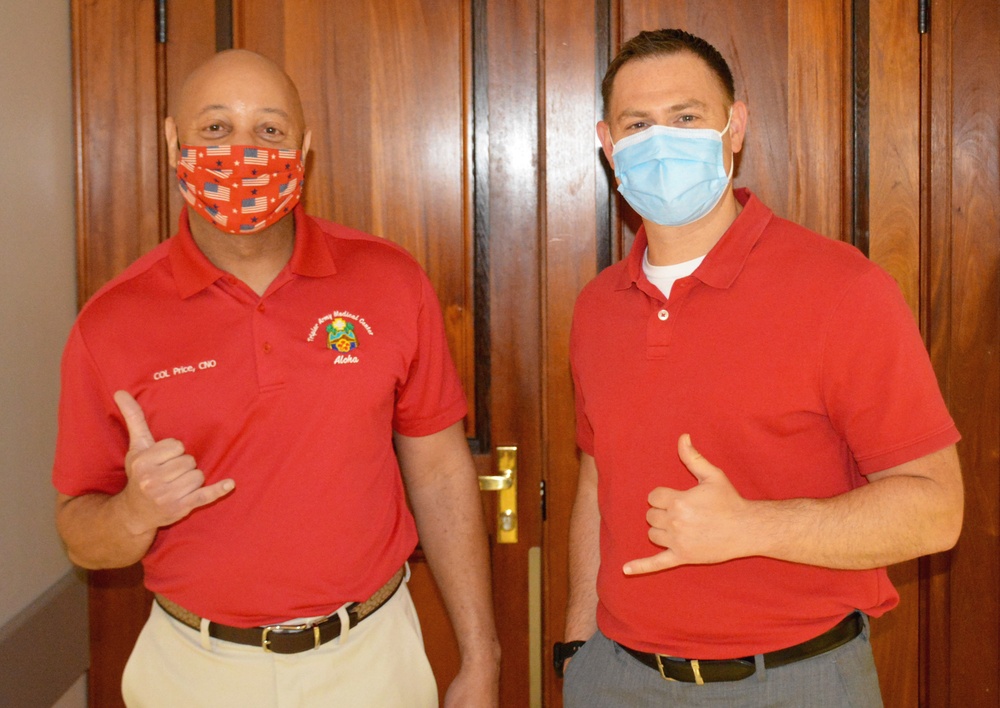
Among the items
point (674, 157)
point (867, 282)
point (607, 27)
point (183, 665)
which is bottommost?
point (183, 665)

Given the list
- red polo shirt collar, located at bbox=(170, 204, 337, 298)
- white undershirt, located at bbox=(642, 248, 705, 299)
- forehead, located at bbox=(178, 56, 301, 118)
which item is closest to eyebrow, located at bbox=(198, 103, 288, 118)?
forehead, located at bbox=(178, 56, 301, 118)

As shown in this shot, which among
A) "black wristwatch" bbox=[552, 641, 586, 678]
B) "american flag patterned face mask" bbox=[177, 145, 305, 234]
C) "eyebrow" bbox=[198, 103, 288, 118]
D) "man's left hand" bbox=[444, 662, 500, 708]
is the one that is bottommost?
"man's left hand" bbox=[444, 662, 500, 708]

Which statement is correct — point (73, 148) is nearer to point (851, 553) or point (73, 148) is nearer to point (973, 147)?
point (851, 553)

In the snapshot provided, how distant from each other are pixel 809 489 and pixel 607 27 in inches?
46.3

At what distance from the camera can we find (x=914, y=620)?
2.04 meters

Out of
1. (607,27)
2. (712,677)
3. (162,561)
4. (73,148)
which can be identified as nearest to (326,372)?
(162,561)

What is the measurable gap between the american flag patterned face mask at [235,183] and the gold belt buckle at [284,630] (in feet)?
2.29

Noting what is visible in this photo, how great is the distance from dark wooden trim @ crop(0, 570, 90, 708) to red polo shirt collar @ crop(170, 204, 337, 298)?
2.55 ft

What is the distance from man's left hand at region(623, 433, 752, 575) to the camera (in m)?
1.21

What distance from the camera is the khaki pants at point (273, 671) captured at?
4.87 ft

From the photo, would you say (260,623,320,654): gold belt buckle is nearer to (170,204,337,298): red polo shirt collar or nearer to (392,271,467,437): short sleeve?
(392,271,467,437): short sleeve

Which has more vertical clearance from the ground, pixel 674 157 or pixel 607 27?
pixel 607 27

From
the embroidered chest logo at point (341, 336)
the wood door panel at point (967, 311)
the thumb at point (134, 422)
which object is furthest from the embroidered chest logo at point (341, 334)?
the wood door panel at point (967, 311)

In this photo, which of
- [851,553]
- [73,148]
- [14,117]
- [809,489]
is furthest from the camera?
[73,148]
